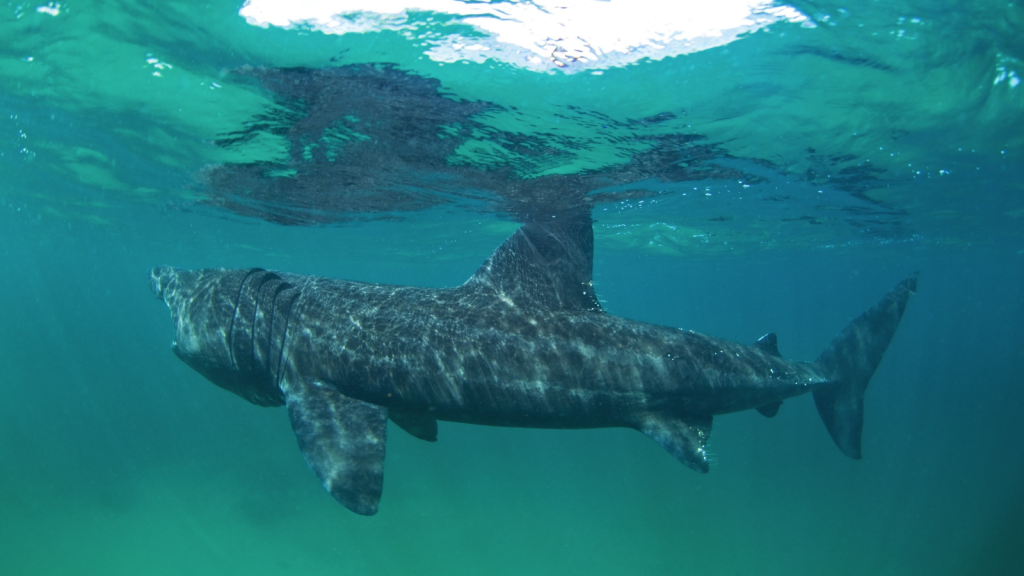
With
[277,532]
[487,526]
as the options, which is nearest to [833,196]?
[487,526]

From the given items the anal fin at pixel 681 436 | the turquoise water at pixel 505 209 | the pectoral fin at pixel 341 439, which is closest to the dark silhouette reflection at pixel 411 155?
the turquoise water at pixel 505 209

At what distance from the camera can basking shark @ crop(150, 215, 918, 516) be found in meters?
6.01

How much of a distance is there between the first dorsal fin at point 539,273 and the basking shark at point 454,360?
0.02 meters

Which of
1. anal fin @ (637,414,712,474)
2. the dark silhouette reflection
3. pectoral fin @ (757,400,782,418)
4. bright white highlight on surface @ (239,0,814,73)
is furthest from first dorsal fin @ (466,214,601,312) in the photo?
the dark silhouette reflection

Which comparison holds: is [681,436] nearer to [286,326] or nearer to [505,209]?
[286,326]

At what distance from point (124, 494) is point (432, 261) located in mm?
25925

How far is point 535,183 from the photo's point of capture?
16.1 meters

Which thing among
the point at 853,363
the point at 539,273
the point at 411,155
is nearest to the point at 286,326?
the point at 539,273

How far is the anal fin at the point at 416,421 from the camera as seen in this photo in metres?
6.37

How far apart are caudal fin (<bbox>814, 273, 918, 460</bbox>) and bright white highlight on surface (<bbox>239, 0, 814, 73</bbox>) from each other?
21.7 feet

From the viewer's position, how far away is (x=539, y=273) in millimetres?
7363

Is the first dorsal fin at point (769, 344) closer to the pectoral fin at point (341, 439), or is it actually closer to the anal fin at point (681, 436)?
the anal fin at point (681, 436)

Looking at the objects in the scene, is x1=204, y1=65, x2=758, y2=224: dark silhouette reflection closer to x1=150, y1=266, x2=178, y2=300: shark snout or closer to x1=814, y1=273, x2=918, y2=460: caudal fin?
x1=150, y1=266, x2=178, y2=300: shark snout

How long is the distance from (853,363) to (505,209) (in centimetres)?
1363
